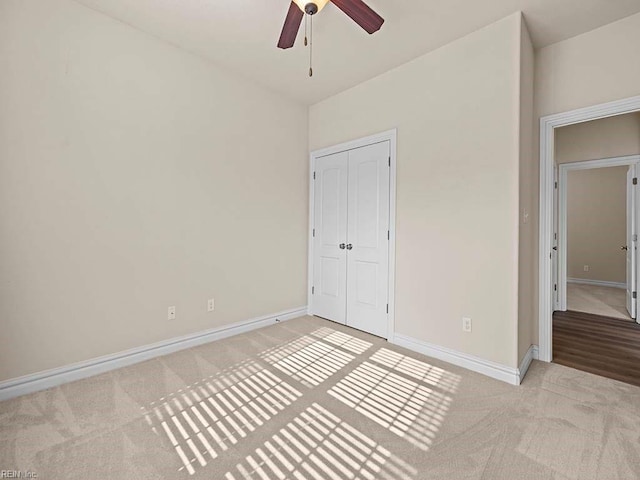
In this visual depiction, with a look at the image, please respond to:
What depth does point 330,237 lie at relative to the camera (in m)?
3.77

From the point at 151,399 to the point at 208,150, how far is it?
219 centimetres

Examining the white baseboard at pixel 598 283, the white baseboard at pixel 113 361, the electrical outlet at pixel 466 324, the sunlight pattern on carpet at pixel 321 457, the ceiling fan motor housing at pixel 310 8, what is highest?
the ceiling fan motor housing at pixel 310 8

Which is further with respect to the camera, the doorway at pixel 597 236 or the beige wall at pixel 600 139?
the doorway at pixel 597 236

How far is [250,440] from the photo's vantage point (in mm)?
1654

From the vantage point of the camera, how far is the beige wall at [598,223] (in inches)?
226

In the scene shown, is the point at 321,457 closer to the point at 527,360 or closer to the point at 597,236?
the point at 527,360

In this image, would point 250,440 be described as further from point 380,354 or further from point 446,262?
point 446,262

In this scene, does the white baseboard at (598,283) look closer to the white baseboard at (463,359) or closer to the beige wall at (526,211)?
the beige wall at (526,211)

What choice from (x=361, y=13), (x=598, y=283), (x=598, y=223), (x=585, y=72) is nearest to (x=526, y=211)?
(x=585, y=72)

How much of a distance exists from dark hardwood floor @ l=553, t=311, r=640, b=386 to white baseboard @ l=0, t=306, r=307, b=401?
122 inches

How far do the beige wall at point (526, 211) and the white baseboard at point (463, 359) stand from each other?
0.50ft

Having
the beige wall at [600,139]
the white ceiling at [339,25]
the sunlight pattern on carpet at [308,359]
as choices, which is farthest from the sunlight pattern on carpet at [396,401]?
the beige wall at [600,139]

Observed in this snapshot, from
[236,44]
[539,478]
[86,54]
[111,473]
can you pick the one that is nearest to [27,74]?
[86,54]

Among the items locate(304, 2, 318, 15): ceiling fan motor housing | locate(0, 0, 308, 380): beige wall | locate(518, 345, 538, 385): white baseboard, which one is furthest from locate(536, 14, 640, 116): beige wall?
locate(0, 0, 308, 380): beige wall
